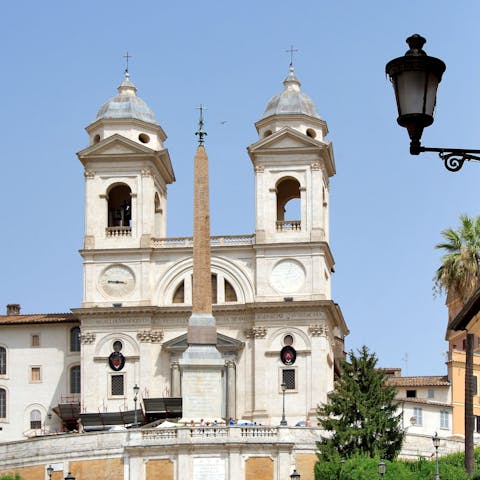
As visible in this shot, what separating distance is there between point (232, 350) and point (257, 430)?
63.7 ft

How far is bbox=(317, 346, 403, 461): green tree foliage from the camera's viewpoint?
61906mm

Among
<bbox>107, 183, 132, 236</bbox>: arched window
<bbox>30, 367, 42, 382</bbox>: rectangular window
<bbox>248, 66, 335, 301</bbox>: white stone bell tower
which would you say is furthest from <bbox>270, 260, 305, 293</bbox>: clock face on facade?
<bbox>30, 367, 42, 382</bbox>: rectangular window

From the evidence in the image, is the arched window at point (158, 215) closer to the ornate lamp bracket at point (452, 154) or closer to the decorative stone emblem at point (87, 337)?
the decorative stone emblem at point (87, 337)

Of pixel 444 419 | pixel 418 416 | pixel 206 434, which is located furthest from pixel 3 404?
pixel 444 419

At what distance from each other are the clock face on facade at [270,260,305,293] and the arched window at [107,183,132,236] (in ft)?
32.7

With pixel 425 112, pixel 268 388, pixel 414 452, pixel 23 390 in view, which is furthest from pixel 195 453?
pixel 425 112

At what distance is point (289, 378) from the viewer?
277 ft

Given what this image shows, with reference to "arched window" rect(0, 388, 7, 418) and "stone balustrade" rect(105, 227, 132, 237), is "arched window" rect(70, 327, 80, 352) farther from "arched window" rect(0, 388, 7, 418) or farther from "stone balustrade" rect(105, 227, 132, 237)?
"stone balustrade" rect(105, 227, 132, 237)

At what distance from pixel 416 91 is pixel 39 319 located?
7986 centimetres

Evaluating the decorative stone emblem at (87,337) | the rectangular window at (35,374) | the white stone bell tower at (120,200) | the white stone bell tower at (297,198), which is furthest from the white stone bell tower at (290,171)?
the rectangular window at (35,374)

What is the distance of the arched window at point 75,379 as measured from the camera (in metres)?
88.8

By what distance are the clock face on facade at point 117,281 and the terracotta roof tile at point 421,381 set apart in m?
18.5

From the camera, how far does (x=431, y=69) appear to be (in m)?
11.9

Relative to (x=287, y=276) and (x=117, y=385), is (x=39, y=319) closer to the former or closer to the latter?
(x=117, y=385)
